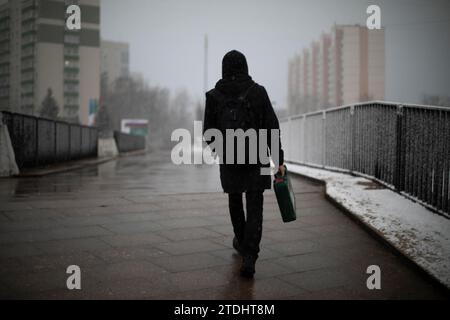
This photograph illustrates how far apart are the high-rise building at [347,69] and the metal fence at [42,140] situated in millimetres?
114498

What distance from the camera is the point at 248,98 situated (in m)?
3.85

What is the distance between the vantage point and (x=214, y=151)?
13.7ft

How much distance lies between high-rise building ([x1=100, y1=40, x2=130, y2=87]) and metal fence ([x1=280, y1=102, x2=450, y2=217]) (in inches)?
6681

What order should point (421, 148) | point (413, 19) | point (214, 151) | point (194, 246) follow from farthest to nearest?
1. point (413, 19)
2. point (421, 148)
3. point (194, 246)
4. point (214, 151)

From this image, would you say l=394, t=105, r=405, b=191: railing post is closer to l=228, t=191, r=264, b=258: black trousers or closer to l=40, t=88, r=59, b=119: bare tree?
l=228, t=191, r=264, b=258: black trousers

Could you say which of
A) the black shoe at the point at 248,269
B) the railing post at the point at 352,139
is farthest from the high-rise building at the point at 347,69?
the black shoe at the point at 248,269

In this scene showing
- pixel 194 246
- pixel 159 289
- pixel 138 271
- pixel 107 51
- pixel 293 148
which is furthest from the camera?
pixel 107 51

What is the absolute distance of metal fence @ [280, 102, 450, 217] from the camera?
5746mm

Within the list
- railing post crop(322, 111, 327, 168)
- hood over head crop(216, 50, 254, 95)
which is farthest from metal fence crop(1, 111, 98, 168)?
hood over head crop(216, 50, 254, 95)

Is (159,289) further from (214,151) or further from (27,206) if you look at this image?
(27,206)

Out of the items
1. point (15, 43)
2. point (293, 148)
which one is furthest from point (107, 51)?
point (293, 148)

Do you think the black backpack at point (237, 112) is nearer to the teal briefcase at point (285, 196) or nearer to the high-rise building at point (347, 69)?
the teal briefcase at point (285, 196)

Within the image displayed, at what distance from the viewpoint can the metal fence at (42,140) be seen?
532 inches
